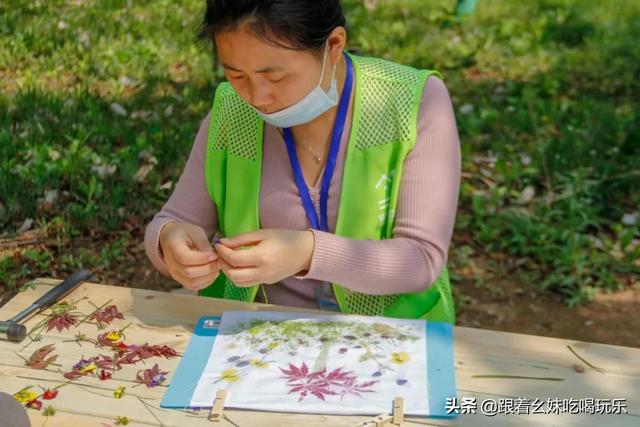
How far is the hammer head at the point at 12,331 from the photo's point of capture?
170 centimetres

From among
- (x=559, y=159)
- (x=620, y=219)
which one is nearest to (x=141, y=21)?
(x=559, y=159)

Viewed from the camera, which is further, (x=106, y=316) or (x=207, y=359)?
(x=106, y=316)

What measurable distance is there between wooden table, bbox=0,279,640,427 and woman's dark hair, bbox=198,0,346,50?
557mm

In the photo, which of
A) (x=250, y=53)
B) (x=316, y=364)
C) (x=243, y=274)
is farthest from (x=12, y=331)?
(x=250, y=53)

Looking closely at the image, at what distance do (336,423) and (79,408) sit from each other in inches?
17.4

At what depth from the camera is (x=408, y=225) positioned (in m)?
1.90

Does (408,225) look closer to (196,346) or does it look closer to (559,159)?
(196,346)

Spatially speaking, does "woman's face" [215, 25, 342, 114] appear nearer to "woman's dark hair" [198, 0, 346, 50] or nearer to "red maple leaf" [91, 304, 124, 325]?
"woman's dark hair" [198, 0, 346, 50]

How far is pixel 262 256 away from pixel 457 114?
114 inches

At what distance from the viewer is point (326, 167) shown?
1976 millimetres

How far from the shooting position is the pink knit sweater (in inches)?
71.3

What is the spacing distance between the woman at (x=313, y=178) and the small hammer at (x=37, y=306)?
184 millimetres

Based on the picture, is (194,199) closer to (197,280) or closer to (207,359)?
(197,280)

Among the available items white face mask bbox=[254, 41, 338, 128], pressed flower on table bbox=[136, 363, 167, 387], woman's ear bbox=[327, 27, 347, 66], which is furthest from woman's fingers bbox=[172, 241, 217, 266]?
woman's ear bbox=[327, 27, 347, 66]
